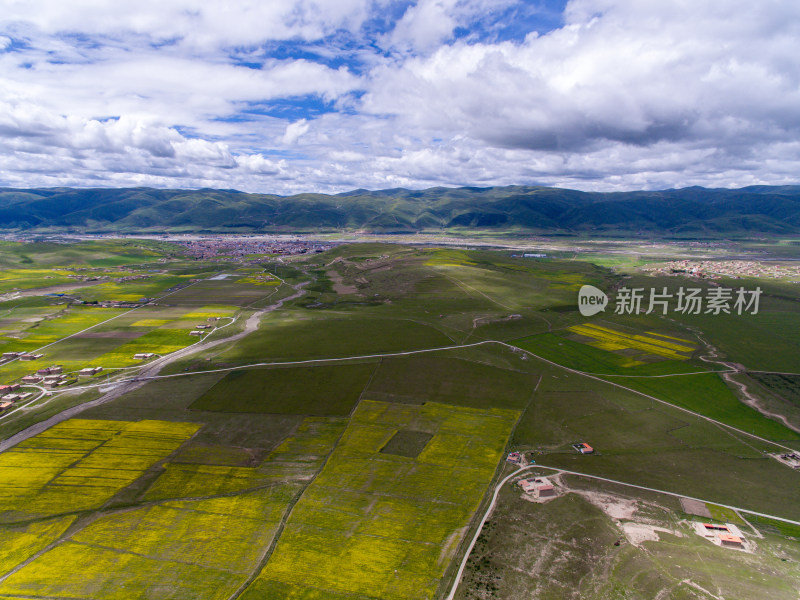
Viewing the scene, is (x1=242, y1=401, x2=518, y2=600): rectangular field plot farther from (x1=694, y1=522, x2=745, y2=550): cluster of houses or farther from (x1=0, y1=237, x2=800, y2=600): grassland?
(x1=694, y1=522, x2=745, y2=550): cluster of houses

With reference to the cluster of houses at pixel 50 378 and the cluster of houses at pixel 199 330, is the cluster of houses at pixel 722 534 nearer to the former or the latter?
the cluster of houses at pixel 50 378

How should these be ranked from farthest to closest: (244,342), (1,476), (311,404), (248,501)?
(244,342) → (311,404) → (1,476) → (248,501)

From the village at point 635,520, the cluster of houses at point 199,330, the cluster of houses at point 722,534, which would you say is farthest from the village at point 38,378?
the cluster of houses at point 722,534

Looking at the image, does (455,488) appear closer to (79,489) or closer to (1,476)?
(79,489)

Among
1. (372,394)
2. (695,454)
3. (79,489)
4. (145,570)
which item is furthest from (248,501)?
(695,454)

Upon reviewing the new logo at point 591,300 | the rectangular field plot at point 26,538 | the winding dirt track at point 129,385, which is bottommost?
the rectangular field plot at point 26,538

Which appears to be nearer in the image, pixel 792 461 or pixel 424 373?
pixel 792 461
